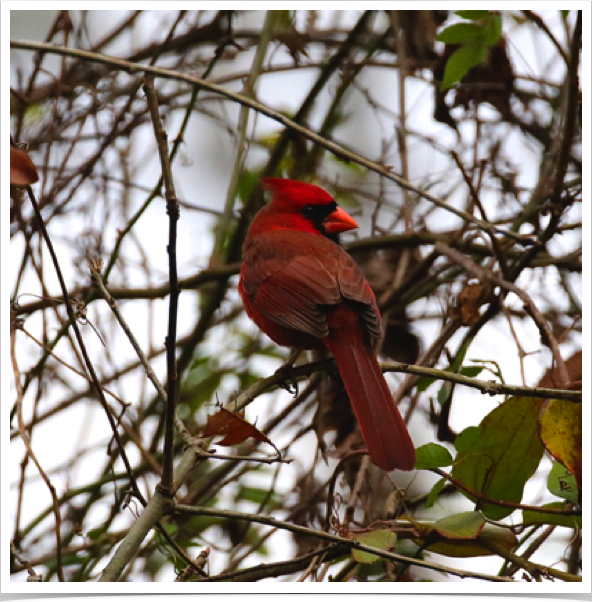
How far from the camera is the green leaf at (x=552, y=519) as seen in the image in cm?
207

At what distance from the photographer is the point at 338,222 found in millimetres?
3303

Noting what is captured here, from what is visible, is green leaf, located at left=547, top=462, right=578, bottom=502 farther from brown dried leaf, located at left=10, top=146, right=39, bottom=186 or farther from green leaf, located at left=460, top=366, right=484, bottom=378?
brown dried leaf, located at left=10, top=146, right=39, bottom=186

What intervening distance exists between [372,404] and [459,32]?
43.8 inches

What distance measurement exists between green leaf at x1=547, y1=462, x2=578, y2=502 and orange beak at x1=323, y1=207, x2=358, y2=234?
4.85 feet

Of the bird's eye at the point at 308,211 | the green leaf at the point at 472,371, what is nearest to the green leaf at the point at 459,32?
the green leaf at the point at 472,371

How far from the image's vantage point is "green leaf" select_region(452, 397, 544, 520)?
7.00 ft

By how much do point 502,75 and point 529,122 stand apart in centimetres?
24

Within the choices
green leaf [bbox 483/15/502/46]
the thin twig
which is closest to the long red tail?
the thin twig

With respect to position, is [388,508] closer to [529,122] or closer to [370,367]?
[370,367]

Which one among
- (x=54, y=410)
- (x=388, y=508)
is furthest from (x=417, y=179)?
(x=54, y=410)

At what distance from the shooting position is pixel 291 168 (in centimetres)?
377

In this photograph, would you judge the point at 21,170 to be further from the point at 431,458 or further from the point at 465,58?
the point at 465,58

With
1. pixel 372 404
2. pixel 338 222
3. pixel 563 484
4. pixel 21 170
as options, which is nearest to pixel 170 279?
pixel 21 170

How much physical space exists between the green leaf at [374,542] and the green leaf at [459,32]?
1399 mm
